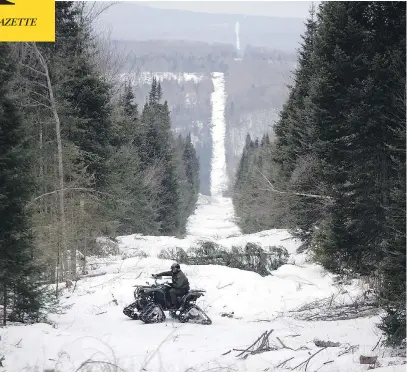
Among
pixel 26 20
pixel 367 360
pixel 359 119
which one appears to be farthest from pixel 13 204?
pixel 359 119

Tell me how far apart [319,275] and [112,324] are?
986 centimetres

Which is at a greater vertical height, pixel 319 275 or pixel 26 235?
pixel 26 235

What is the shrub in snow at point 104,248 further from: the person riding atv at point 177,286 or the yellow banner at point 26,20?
the yellow banner at point 26,20

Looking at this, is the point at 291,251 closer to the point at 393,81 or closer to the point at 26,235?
the point at 393,81

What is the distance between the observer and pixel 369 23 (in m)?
14.9

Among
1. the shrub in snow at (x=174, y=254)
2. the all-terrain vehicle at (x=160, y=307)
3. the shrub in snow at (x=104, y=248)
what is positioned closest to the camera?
the all-terrain vehicle at (x=160, y=307)

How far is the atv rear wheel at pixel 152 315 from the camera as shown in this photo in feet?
43.9

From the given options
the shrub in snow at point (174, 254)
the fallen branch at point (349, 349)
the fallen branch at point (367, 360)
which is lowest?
the shrub in snow at point (174, 254)

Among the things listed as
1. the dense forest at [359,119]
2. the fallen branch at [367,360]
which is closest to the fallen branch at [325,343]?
the fallen branch at [367,360]

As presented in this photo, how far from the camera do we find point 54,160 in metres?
22.1

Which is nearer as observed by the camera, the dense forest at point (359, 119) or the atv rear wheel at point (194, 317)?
the atv rear wheel at point (194, 317)

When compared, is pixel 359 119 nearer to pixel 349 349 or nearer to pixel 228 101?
pixel 349 349

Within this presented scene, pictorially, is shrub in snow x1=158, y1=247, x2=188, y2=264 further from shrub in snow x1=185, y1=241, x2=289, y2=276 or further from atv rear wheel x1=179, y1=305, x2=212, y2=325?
atv rear wheel x1=179, y1=305, x2=212, y2=325

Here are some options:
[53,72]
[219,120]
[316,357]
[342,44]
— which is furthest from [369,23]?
[219,120]
